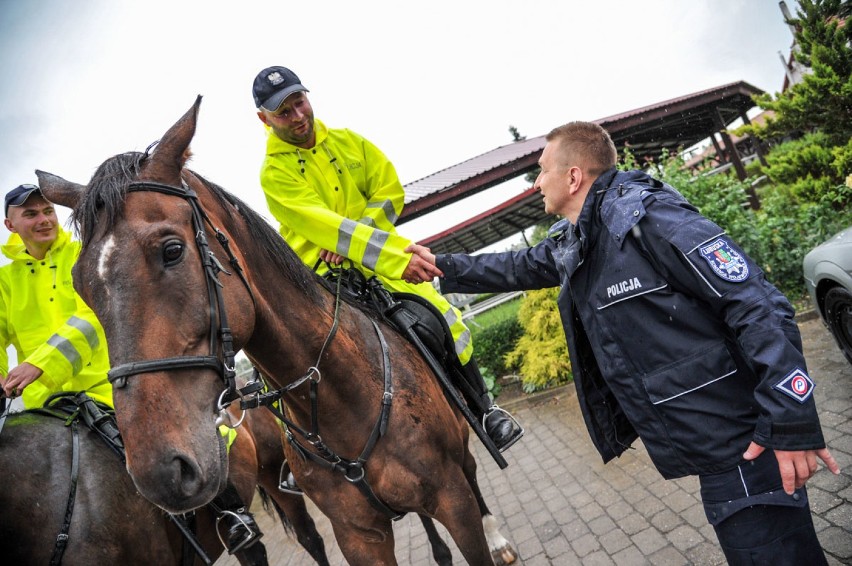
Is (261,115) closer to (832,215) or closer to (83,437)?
(83,437)

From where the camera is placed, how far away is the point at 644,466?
4586 millimetres

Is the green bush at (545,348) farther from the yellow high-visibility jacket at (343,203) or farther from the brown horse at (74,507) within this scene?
the brown horse at (74,507)

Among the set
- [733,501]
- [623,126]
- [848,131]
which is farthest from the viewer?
[623,126]

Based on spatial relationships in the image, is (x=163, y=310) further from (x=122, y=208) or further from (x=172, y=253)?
(x=122, y=208)

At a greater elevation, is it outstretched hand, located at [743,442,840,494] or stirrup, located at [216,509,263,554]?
outstretched hand, located at [743,442,840,494]

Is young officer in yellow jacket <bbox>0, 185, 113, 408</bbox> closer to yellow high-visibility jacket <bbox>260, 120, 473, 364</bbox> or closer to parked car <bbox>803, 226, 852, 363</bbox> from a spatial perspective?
yellow high-visibility jacket <bbox>260, 120, 473, 364</bbox>

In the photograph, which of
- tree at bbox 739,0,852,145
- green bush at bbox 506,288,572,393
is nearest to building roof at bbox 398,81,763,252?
tree at bbox 739,0,852,145

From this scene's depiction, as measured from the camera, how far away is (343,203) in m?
3.31

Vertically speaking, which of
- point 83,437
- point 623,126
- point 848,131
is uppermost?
point 83,437

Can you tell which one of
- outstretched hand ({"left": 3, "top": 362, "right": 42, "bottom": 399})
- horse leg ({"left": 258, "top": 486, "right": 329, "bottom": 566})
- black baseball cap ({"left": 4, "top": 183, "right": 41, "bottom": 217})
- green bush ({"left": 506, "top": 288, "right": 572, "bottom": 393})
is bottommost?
green bush ({"left": 506, "top": 288, "right": 572, "bottom": 393})

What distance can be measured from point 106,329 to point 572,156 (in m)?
1.99

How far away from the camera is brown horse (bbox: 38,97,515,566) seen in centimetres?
138

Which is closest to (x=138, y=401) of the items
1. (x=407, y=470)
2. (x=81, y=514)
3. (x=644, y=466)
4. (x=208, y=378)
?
(x=208, y=378)

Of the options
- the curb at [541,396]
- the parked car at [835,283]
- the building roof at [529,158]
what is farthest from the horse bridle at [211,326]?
the building roof at [529,158]
